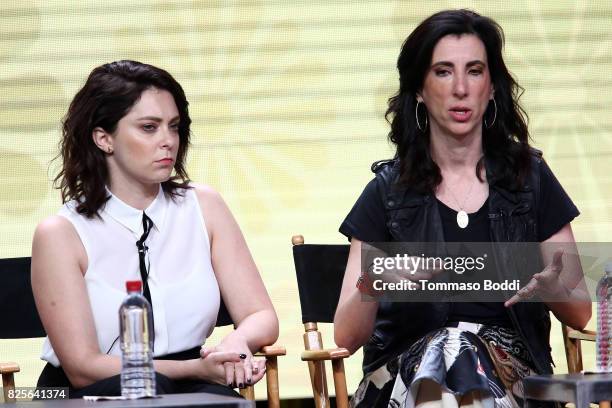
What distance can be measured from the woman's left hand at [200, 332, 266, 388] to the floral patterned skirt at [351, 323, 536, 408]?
355 millimetres

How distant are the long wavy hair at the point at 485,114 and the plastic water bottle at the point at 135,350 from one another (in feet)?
3.60

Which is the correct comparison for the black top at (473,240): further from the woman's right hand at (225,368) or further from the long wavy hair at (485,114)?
the woman's right hand at (225,368)

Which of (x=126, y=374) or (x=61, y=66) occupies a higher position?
(x=61, y=66)

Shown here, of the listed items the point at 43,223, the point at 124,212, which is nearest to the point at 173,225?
the point at 124,212

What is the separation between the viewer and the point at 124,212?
3.11 m

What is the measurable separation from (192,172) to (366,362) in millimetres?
1629

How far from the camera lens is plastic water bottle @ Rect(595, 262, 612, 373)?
2.74 m

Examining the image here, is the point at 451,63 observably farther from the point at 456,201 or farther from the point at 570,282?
the point at 570,282

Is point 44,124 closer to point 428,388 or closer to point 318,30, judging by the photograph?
point 318,30

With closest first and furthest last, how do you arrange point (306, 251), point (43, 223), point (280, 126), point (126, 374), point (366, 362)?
1. point (126, 374)
2. point (43, 223)
3. point (366, 362)
4. point (306, 251)
5. point (280, 126)

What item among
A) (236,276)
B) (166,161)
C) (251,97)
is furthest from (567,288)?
(251,97)

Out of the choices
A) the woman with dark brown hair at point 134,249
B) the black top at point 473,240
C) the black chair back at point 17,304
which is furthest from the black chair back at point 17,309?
the black top at point 473,240

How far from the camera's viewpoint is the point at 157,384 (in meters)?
2.64

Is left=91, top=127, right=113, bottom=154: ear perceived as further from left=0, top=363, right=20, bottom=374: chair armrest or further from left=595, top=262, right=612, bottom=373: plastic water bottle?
left=595, top=262, right=612, bottom=373: plastic water bottle
